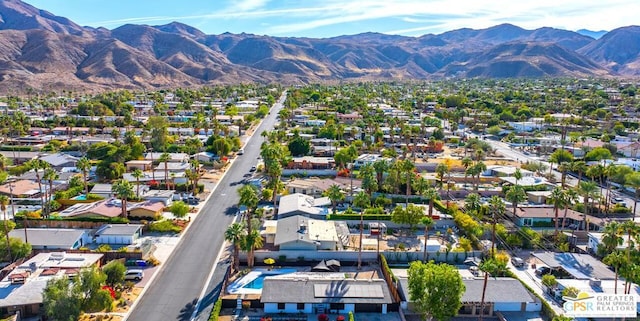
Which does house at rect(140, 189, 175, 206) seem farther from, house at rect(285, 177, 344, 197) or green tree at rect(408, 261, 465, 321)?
Answer: green tree at rect(408, 261, 465, 321)

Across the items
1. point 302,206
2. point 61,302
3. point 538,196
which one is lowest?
point 61,302

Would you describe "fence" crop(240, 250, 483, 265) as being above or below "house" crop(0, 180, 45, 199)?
below

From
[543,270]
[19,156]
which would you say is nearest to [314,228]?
[543,270]

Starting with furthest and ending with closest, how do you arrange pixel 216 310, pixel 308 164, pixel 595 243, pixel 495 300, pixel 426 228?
pixel 308 164
pixel 595 243
pixel 426 228
pixel 495 300
pixel 216 310

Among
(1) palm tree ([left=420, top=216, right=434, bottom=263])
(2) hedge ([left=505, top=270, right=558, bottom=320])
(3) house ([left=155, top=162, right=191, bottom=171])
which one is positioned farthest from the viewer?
(3) house ([left=155, top=162, right=191, bottom=171])

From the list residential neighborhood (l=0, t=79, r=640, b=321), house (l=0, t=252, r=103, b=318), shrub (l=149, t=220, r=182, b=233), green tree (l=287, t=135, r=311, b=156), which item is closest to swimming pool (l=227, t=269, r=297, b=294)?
residential neighborhood (l=0, t=79, r=640, b=321)

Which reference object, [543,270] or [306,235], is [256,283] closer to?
[306,235]

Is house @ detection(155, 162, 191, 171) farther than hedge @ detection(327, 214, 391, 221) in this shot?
Yes

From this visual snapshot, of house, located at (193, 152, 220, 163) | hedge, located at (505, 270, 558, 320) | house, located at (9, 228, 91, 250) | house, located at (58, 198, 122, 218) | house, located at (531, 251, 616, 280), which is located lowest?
hedge, located at (505, 270, 558, 320)
